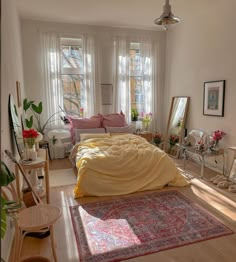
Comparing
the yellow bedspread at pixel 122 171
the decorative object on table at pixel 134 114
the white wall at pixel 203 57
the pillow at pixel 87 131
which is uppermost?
the white wall at pixel 203 57

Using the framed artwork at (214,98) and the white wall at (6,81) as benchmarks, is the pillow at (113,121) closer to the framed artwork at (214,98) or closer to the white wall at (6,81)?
the framed artwork at (214,98)

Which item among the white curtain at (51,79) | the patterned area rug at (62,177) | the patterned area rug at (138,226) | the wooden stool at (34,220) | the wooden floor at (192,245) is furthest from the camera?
the white curtain at (51,79)

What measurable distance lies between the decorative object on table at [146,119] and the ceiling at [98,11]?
2017mm

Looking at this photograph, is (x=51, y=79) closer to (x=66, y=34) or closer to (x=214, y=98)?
(x=66, y=34)

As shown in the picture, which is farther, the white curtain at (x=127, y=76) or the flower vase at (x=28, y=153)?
the white curtain at (x=127, y=76)

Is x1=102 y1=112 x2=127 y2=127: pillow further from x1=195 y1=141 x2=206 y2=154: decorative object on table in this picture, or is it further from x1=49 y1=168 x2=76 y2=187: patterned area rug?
x1=195 y1=141 x2=206 y2=154: decorative object on table

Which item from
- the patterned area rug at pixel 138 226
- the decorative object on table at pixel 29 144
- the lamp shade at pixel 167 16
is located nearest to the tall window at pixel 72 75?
the decorative object on table at pixel 29 144

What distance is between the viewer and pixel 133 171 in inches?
129

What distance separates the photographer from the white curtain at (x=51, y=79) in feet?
15.6

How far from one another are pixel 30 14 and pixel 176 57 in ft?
10.4

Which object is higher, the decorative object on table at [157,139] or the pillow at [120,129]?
the pillow at [120,129]

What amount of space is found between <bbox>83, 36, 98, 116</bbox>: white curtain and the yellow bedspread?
70.8 inches

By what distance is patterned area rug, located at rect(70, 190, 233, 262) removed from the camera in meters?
2.08

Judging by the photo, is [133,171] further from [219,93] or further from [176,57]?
[176,57]
